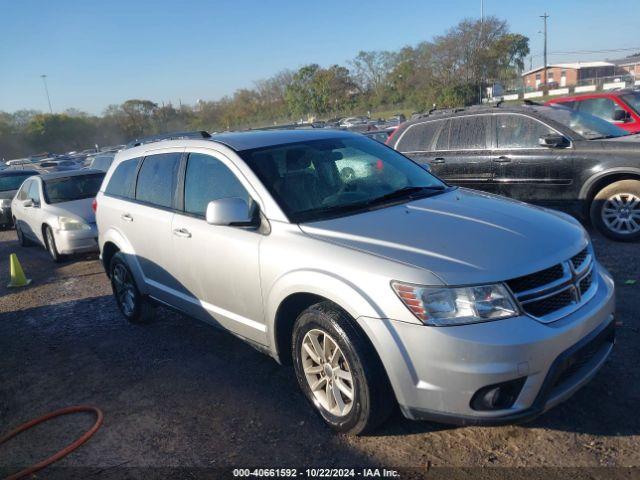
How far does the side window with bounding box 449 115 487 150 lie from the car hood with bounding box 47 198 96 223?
5.89 meters

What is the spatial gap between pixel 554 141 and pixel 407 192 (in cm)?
401

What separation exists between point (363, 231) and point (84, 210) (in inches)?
287

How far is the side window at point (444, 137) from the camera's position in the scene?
27.0 feet

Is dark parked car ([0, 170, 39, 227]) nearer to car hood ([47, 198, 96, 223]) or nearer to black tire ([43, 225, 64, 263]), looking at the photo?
black tire ([43, 225, 64, 263])

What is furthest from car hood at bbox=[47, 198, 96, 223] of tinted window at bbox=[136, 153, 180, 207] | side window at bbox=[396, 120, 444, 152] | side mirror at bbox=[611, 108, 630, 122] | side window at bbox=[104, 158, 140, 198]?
side mirror at bbox=[611, 108, 630, 122]

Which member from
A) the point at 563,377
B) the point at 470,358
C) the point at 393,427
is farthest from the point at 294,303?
the point at 563,377

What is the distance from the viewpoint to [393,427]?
10.5 ft

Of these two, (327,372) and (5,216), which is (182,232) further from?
(5,216)

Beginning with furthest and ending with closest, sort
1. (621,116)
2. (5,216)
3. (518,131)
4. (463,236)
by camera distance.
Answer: (5,216) < (621,116) < (518,131) < (463,236)

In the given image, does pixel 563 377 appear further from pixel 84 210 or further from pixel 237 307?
pixel 84 210

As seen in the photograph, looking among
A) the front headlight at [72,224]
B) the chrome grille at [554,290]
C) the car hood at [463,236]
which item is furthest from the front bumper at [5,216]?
the chrome grille at [554,290]

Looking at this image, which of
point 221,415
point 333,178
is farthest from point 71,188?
point 221,415

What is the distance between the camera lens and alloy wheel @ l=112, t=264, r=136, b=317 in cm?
539

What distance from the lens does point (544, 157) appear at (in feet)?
23.6
